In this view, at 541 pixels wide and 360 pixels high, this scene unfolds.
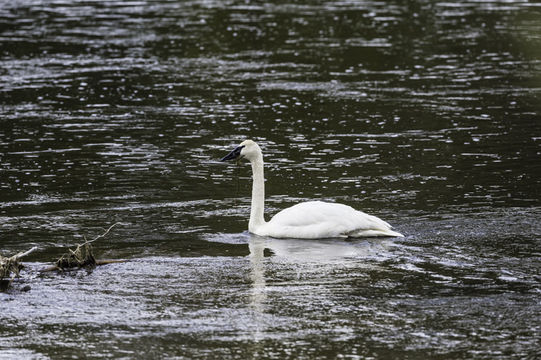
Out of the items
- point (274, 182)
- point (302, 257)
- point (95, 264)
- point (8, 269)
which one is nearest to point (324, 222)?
point (302, 257)

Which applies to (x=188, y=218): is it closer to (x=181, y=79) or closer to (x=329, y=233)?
(x=329, y=233)

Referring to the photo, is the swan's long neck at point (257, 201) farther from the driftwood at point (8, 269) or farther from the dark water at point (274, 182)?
the driftwood at point (8, 269)

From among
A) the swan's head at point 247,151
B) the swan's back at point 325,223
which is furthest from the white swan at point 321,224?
the swan's head at point 247,151

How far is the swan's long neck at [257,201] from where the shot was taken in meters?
13.8

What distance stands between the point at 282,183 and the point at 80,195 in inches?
120

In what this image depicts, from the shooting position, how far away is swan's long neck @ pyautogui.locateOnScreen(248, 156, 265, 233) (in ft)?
45.3

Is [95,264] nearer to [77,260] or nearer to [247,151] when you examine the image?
[77,260]

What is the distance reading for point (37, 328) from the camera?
33.1 feet

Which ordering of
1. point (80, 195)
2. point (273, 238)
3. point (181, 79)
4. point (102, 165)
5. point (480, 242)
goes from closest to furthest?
point (480, 242)
point (273, 238)
point (80, 195)
point (102, 165)
point (181, 79)

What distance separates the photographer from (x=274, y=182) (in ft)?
54.2

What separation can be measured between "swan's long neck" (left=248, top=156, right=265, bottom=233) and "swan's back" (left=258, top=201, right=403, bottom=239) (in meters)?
0.35

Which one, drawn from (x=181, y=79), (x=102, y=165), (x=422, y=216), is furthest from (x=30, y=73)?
(x=422, y=216)

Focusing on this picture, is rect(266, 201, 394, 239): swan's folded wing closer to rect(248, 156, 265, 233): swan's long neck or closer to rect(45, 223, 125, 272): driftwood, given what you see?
rect(248, 156, 265, 233): swan's long neck

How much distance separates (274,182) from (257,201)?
2.61m
